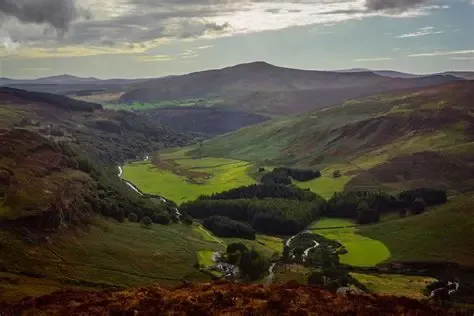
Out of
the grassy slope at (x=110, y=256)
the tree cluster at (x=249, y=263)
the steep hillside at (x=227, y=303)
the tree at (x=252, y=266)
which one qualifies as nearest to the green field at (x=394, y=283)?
the tree at (x=252, y=266)

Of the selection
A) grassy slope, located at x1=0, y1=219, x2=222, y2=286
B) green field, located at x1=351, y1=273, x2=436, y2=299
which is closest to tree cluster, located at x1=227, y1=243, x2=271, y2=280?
grassy slope, located at x1=0, y1=219, x2=222, y2=286

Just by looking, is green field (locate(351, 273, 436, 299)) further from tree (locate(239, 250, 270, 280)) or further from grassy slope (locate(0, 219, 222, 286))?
grassy slope (locate(0, 219, 222, 286))

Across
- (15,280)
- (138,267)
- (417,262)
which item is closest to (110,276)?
(138,267)

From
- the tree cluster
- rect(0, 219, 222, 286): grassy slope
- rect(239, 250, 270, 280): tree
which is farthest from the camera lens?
the tree cluster

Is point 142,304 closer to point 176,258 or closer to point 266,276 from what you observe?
point 266,276

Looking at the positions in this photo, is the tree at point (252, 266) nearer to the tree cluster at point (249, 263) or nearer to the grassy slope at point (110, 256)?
the tree cluster at point (249, 263)

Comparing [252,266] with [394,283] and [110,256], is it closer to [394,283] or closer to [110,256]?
[110,256]
